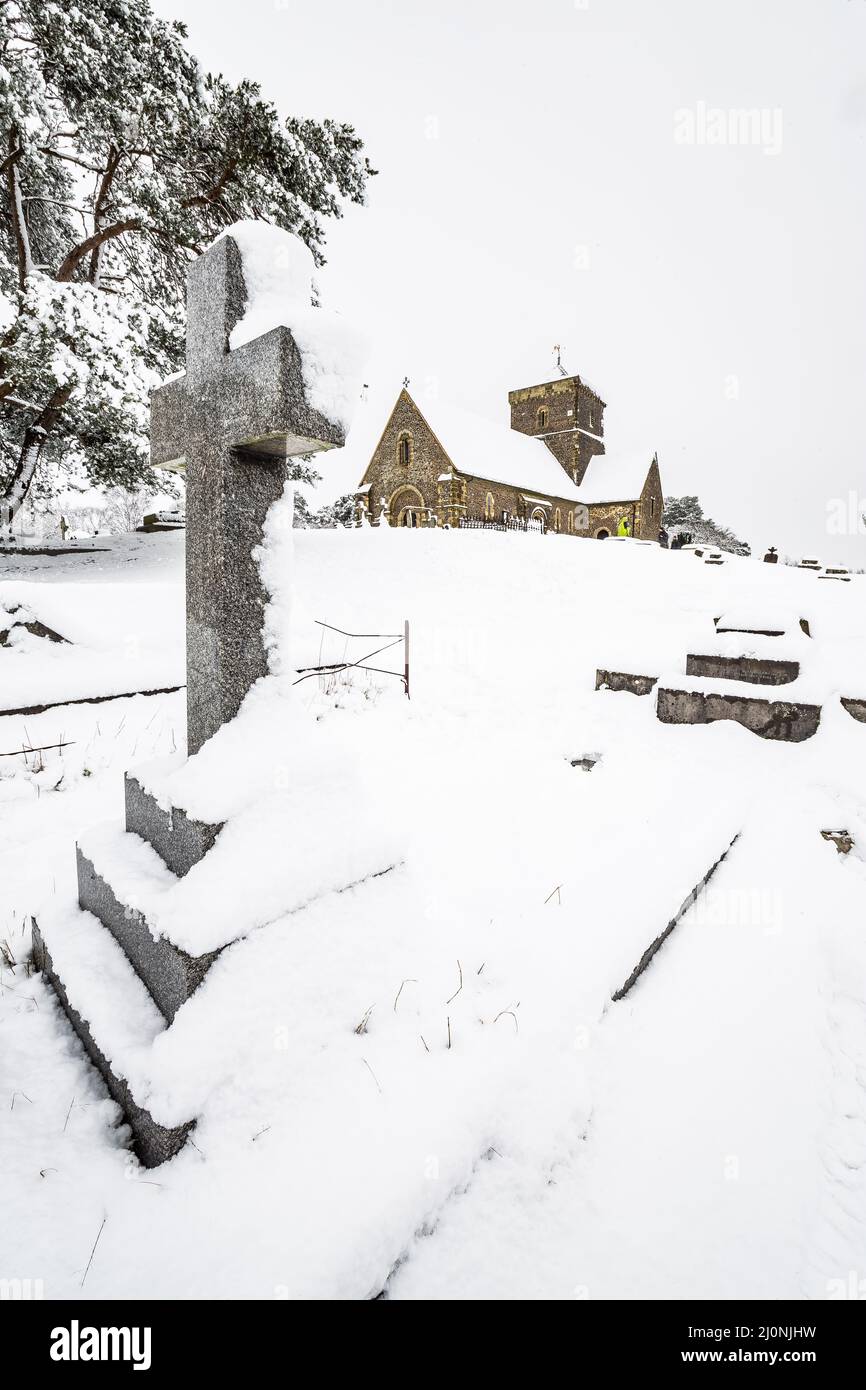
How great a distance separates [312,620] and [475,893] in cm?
722

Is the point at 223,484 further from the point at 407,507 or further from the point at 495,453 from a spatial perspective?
the point at 495,453

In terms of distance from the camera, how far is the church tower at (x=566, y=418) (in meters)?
36.6

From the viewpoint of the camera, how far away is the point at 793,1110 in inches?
72.9

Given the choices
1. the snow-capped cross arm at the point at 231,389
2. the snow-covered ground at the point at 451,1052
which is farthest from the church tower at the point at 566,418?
the snow-capped cross arm at the point at 231,389

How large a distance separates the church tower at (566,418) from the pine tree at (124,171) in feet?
95.8

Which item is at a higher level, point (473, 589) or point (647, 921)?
point (473, 589)

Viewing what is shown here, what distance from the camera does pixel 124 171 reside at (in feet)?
32.8

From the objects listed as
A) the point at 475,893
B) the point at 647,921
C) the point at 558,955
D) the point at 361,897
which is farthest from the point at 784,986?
the point at 361,897

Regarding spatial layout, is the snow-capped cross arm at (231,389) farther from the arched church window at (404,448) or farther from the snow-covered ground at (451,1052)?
the arched church window at (404,448)

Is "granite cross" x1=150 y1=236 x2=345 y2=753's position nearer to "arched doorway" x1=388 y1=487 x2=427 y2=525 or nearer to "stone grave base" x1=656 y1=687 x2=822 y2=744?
"stone grave base" x1=656 y1=687 x2=822 y2=744

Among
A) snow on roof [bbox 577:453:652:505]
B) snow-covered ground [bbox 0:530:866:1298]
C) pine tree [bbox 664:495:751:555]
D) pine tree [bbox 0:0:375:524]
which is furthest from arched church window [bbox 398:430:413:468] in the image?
pine tree [bbox 664:495:751:555]

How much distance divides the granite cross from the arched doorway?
87.5 feet

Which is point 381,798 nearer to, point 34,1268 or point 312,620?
point 34,1268

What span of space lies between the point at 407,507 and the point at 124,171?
1900cm
